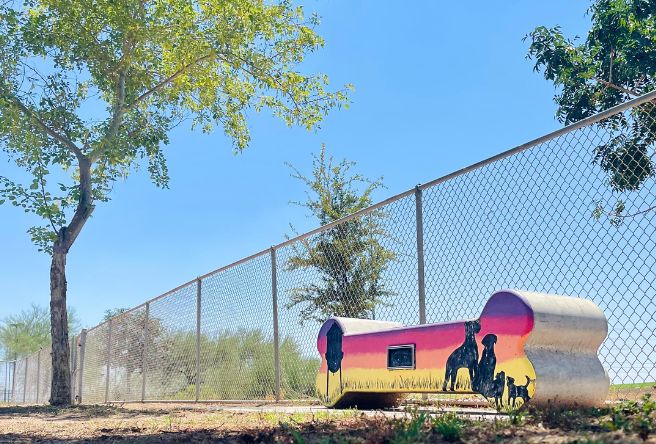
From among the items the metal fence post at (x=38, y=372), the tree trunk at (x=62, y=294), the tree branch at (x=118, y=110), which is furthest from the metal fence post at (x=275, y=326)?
the metal fence post at (x=38, y=372)

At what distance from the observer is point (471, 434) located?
328 cm

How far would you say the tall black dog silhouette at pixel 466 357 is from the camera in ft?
16.2

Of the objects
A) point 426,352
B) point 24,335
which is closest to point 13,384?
point 24,335

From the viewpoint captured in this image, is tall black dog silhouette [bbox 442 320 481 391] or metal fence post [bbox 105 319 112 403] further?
metal fence post [bbox 105 319 112 403]

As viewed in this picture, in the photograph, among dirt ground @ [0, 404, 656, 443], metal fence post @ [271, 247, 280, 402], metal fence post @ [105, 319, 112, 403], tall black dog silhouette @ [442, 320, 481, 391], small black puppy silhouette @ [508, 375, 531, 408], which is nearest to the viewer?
dirt ground @ [0, 404, 656, 443]

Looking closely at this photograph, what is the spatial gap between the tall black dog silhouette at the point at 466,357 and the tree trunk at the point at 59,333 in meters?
8.77

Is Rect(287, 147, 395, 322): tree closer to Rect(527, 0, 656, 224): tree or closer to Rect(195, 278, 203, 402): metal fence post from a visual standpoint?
Rect(195, 278, 203, 402): metal fence post

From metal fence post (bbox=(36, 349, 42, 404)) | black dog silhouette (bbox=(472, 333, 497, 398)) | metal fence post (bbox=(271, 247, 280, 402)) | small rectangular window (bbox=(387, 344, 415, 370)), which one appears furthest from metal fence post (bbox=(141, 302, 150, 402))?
metal fence post (bbox=(36, 349, 42, 404))

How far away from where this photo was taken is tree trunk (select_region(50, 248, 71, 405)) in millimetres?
11914

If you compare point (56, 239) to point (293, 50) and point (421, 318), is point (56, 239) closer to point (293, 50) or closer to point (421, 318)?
point (293, 50)

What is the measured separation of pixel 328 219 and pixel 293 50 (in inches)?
185

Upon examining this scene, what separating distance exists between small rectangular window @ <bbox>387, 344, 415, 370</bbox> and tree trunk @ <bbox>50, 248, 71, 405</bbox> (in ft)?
26.4

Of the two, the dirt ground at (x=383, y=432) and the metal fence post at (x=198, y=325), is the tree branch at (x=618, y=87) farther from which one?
the dirt ground at (x=383, y=432)

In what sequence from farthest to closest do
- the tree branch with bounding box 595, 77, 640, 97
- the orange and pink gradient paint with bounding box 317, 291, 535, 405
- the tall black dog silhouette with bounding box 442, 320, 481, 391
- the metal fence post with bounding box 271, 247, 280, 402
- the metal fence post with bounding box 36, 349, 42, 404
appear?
1. the metal fence post with bounding box 36, 349, 42, 404
2. the tree branch with bounding box 595, 77, 640, 97
3. the metal fence post with bounding box 271, 247, 280, 402
4. the tall black dog silhouette with bounding box 442, 320, 481, 391
5. the orange and pink gradient paint with bounding box 317, 291, 535, 405
